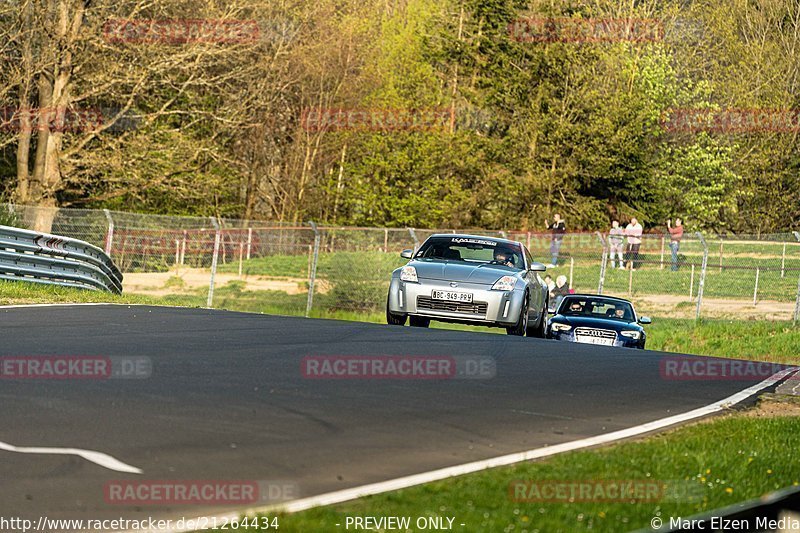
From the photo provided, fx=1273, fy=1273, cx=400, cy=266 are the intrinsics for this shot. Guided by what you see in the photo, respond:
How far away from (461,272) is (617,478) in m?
10.9

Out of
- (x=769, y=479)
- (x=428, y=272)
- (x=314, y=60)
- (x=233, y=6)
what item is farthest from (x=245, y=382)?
(x=314, y=60)

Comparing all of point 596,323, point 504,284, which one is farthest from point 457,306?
point 596,323

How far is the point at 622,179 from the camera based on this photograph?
189 feet

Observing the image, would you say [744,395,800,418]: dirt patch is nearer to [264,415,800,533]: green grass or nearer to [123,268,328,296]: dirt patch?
[264,415,800,533]: green grass

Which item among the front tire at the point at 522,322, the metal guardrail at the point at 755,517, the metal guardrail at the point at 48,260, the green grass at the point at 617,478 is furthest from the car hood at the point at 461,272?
the metal guardrail at the point at 755,517

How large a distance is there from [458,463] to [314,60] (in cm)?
4914

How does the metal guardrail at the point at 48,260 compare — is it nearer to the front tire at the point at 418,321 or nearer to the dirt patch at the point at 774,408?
the front tire at the point at 418,321

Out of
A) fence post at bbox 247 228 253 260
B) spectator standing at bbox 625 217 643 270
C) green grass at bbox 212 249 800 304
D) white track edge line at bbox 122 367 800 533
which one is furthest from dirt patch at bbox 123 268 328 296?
white track edge line at bbox 122 367 800 533

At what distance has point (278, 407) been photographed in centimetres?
930

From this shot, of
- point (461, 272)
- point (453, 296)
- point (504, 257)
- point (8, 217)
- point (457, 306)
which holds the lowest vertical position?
point (457, 306)

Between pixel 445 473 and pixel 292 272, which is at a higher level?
pixel 445 473

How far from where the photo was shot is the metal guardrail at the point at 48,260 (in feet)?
68.2

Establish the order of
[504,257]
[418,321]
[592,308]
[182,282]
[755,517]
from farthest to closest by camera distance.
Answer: [182,282] < [592,308] < [418,321] < [504,257] < [755,517]

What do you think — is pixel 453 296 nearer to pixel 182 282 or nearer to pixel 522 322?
pixel 522 322
